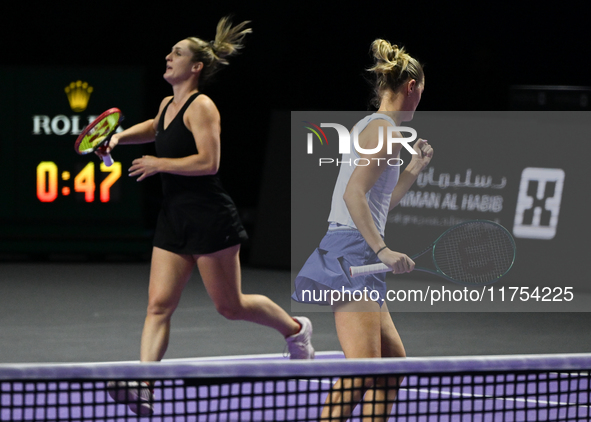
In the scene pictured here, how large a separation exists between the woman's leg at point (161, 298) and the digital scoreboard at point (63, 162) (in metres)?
6.06

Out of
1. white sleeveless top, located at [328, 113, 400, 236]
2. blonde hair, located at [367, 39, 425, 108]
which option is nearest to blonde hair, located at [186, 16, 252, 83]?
blonde hair, located at [367, 39, 425, 108]

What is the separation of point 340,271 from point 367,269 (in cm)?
9

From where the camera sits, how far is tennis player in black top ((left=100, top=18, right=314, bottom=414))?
13.9ft

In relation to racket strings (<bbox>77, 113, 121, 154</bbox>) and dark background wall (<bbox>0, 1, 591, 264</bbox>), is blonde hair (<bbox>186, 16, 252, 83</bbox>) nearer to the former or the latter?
racket strings (<bbox>77, 113, 121, 154</bbox>)

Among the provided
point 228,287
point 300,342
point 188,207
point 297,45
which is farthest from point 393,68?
point 297,45

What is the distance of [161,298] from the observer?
423cm

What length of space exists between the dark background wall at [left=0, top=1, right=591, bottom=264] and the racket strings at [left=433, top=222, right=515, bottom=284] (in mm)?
8355

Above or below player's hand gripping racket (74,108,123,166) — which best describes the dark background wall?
above

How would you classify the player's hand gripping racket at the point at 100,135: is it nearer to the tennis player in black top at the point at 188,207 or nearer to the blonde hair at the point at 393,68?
the tennis player in black top at the point at 188,207

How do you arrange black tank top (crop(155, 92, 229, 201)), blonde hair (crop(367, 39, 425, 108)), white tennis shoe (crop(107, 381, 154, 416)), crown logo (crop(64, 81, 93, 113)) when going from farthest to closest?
crown logo (crop(64, 81, 93, 113))
black tank top (crop(155, 92, 229, 201))
blonde hair (crop(367, 39, 425, 108))
white tennis shoe (crop(107, 381, 154, 416))

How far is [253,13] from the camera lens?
14.0m

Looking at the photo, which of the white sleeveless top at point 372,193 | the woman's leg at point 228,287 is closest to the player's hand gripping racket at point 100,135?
the woman's leg at point 228,287

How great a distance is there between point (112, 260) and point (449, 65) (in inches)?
216

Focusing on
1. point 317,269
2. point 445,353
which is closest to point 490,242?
point 317,269
